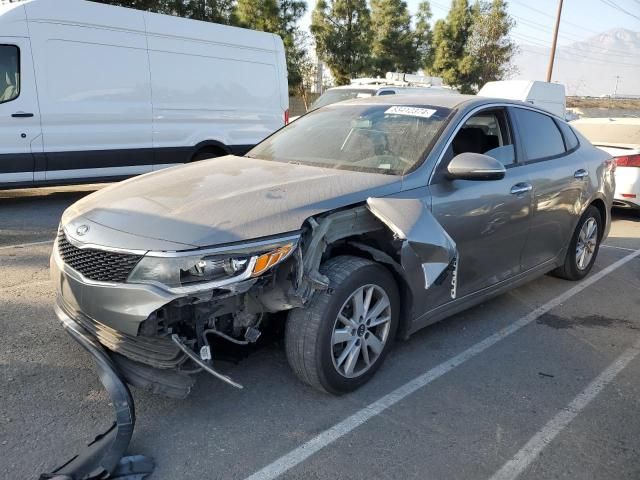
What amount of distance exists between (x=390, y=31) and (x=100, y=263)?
88.0 feet

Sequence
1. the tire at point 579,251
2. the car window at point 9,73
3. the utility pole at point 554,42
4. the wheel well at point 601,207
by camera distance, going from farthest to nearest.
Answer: the utility pole at point 554,42, the car window at point 9,73, the wheel well at point 601,207, the tire at point 579,251

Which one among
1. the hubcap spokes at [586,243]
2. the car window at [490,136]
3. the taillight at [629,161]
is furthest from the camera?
the taillight at [629,161]

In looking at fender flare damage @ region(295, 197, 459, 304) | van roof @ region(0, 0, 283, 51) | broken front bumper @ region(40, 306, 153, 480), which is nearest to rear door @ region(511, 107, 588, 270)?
fender flare damage @ region(295, 197, 459, 304)

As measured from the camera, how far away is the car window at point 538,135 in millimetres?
4480

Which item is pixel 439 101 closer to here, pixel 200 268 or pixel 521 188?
pixel 521 188

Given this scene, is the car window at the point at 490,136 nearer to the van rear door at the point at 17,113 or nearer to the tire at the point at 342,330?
the tire at the point at 342,330

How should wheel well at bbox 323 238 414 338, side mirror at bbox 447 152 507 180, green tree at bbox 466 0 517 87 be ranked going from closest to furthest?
wheel well at bbox 323 238 414 338, side mirror at bbox 447 152 507 180, green tree at bbox 466 0 517 87

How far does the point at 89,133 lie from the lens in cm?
800

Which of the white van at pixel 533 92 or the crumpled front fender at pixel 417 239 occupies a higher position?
the white van at pixel 533 92

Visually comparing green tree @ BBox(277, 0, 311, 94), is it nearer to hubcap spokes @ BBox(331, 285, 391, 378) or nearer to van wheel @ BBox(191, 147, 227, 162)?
van wheel @ BBox(191, 147, 227, 162)

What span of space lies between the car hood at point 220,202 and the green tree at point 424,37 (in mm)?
27062

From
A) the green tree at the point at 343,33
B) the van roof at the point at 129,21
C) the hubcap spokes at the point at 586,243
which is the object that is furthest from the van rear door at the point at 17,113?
the green tree at the point at 343,33

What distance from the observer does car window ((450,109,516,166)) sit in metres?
4.05

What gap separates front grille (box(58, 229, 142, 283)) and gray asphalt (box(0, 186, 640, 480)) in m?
0.72
